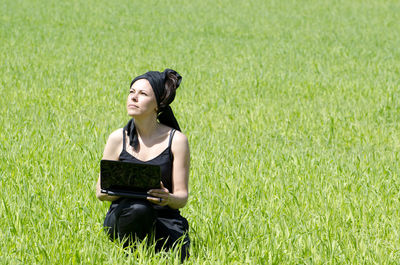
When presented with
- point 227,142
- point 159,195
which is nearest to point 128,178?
point 159,195

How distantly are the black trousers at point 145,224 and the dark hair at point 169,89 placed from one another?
23.2 inches

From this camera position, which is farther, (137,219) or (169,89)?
(169,89)

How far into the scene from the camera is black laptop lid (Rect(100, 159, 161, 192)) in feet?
9.34

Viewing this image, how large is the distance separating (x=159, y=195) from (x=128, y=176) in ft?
0.61

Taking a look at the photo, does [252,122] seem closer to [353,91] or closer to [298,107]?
[298,107]

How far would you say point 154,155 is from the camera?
317 cm

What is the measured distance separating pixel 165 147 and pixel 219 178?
155 cm

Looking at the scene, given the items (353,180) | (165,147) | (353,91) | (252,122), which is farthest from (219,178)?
(353,91)

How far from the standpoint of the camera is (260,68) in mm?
12023

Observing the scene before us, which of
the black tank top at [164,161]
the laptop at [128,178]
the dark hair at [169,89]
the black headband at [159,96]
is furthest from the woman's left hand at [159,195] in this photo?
the dark hair at [169,89]

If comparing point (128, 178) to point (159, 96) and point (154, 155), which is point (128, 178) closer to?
point (154, 155)

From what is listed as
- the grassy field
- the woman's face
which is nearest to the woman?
the woman's face

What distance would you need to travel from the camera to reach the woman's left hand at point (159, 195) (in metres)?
2.90

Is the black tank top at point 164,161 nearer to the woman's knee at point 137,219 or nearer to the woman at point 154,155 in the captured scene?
the woman at point 154,155
